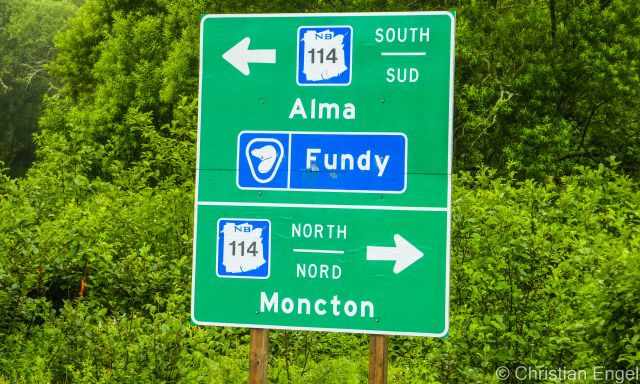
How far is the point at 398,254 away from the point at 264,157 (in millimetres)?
901

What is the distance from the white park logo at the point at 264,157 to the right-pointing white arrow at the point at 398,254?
68 cm

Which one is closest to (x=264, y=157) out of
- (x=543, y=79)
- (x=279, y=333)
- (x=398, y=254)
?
(x=398, y=254)

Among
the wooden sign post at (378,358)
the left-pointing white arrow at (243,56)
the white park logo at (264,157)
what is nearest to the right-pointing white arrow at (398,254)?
the wooden sign post at (378,358)

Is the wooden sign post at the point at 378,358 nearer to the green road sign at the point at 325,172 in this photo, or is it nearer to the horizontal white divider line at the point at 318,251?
the green road sign at the point at 325,172

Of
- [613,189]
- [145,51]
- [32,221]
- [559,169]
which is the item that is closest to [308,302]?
[32,221]

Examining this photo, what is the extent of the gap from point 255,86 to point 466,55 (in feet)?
51.9

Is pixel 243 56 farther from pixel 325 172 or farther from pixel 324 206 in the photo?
pixel 324 206

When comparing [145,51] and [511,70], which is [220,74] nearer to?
[511,70]

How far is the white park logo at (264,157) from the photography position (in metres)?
5.74

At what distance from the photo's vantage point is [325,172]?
5.66m

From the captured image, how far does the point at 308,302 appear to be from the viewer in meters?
5.65

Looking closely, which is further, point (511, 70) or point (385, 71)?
point (511, 70)

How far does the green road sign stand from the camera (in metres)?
5.54

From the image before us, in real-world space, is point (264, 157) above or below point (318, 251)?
above
